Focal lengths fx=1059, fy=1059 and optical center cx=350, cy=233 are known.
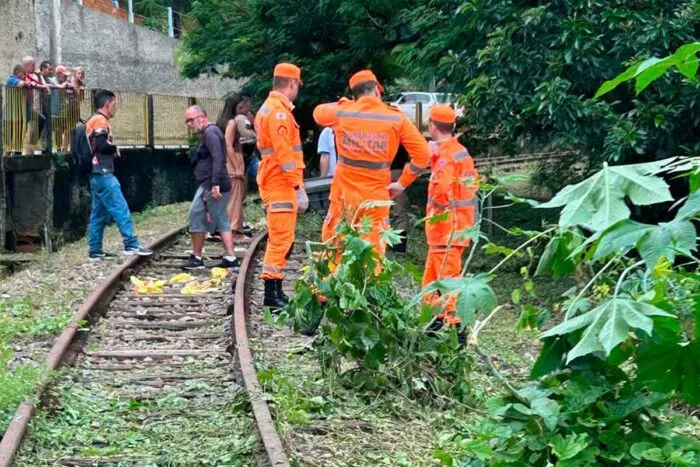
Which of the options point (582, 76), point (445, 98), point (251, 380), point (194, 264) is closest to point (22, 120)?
point (194, 264)

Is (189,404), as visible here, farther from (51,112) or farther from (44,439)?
(51,112)

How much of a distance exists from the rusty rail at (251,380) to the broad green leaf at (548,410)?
4.12 ft

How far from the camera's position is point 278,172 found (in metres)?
8.44

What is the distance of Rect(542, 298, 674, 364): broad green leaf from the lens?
281cm

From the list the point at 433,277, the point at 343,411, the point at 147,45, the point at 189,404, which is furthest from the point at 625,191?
the point at 147,45

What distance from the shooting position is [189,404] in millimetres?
6230

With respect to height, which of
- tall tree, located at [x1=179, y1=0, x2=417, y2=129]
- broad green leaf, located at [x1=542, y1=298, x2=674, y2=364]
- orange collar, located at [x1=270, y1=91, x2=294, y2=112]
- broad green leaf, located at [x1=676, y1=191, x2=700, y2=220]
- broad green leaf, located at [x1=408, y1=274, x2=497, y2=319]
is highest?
tall tree, located at [x1=179, y1=0, x2=417, y2=129]

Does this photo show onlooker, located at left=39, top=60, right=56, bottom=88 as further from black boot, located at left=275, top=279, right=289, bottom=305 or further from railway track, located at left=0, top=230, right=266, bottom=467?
black boot, located at left=275, top=279, right=289, bottom=305

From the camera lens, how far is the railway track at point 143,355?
17.7 feet

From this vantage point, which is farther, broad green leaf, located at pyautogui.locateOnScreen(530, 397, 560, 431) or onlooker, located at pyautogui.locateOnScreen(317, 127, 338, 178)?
onlooker, located at pyautogui.locateOnScreen(317, 127, 338, 178)

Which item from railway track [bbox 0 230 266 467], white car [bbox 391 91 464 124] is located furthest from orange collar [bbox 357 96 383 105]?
white car [bbox 391 91 464 124]

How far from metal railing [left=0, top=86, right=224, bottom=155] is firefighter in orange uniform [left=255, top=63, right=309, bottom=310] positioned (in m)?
7.78

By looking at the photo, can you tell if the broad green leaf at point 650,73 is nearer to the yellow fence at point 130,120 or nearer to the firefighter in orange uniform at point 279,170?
the firefighter in orange uniform at point 279,170

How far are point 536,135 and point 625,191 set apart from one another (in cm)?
843
